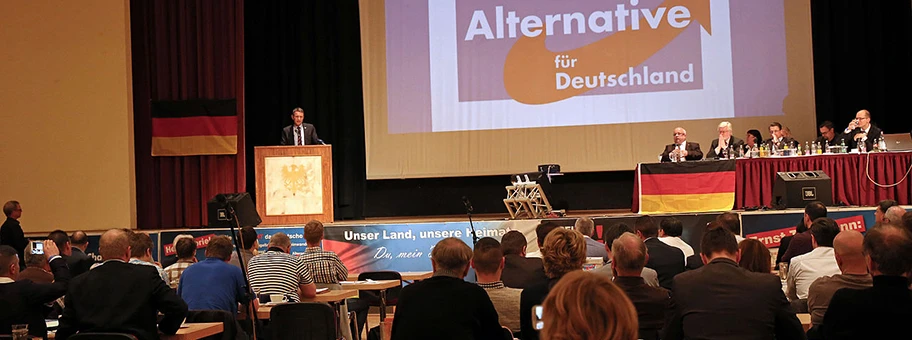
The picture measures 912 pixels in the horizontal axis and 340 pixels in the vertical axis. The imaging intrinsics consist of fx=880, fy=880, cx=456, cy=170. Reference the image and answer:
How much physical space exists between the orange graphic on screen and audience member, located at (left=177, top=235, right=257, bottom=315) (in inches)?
319

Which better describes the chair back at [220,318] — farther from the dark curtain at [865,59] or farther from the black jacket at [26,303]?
the dark curtain at [865,59]

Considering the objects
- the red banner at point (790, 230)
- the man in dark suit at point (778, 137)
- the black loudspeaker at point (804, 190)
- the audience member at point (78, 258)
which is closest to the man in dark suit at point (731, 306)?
the audience member at point (78, 258)

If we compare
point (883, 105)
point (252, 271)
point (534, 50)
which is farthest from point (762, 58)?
point (252, 271)

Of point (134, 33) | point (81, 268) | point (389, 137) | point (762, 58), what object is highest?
point (134, 33)

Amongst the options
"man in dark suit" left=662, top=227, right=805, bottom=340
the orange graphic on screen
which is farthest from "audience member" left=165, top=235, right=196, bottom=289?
the orange graphic on screen

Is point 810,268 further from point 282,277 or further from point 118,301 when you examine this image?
point 118,301

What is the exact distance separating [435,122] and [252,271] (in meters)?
7.48

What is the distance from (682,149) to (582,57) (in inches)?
89.6

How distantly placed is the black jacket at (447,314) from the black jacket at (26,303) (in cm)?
264

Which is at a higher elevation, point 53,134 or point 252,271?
point 53,134

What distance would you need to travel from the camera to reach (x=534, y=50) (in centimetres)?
1353

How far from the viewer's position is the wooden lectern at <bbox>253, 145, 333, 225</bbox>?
40.5ft

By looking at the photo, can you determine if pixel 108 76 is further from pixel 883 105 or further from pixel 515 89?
pixel 883 105

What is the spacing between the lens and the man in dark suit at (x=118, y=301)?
455 centimetres
